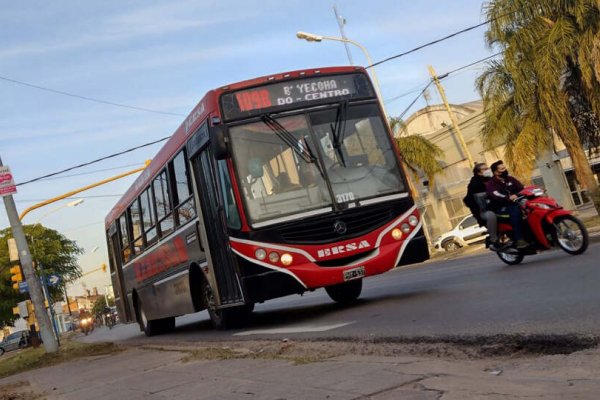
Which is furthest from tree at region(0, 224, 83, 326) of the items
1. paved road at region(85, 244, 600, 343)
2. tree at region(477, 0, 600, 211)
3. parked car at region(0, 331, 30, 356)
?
paved road at region(85, 244, 600, 343)

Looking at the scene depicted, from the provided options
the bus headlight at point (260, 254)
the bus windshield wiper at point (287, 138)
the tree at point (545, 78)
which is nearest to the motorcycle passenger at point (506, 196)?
the bus windshield wiper at point (287, 138)

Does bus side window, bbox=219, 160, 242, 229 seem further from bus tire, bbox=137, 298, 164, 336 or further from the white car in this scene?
the white car

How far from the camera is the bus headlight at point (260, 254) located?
9.28 meters

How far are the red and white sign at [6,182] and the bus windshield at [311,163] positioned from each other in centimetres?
795

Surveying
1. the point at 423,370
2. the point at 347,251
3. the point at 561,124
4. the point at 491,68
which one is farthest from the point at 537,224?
the point at 491,68

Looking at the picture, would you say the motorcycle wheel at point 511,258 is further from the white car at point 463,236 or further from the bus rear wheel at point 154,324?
the white car at point 463,236

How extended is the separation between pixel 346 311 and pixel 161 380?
449 centimetres

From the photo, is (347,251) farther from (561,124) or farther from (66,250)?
(66,250)

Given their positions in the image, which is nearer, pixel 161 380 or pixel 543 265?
pixel 161 380

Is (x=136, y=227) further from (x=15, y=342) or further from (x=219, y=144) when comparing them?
(x=15, y=342)

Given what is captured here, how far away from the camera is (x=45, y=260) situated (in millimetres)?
67000

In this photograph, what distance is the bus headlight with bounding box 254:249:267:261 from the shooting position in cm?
928

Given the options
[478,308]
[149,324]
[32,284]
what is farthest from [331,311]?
[32,284]

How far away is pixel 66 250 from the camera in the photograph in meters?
72.9
